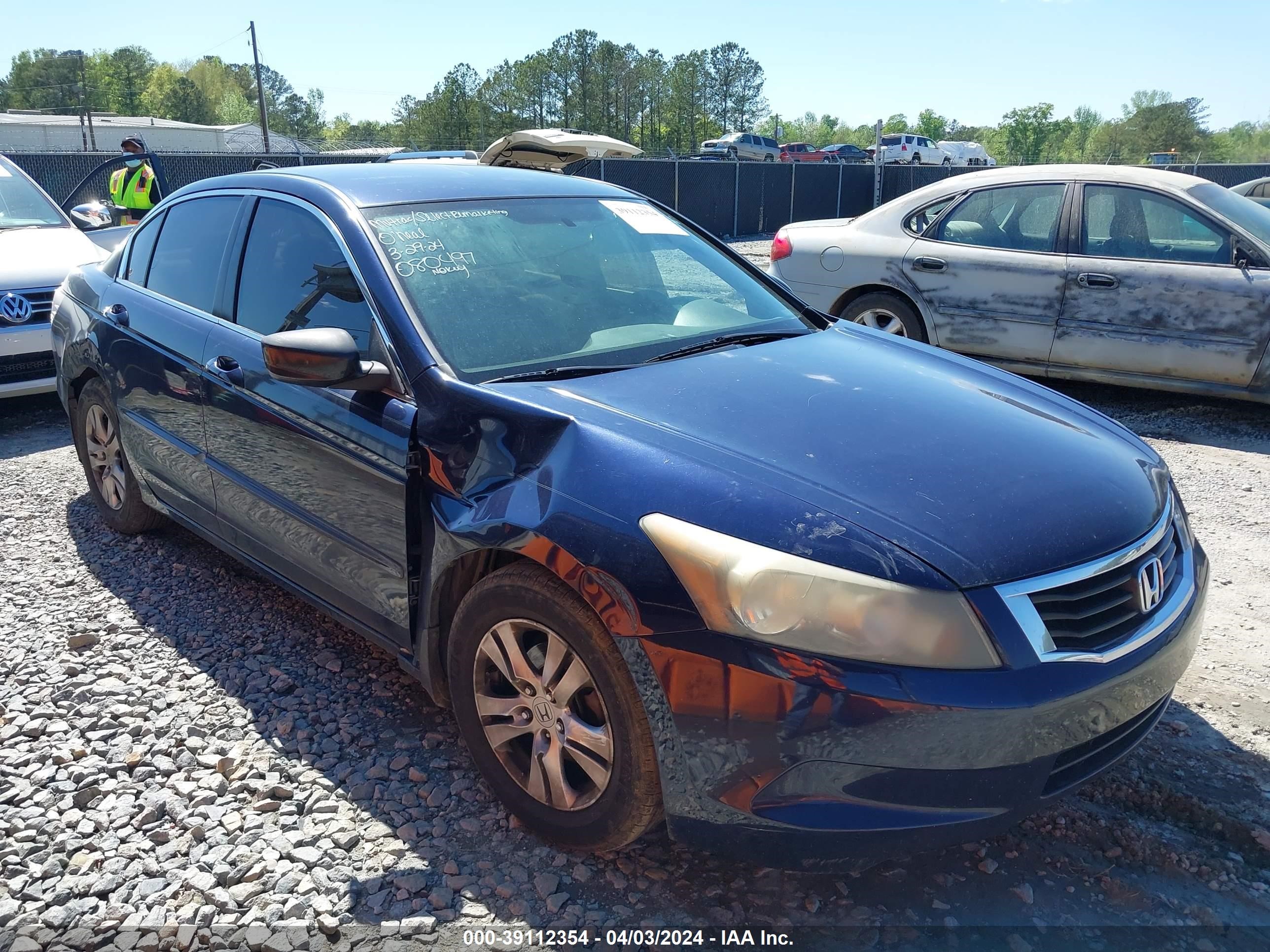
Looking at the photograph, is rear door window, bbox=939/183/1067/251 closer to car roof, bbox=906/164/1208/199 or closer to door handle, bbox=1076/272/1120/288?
car roof, bbox=906/164/1208/199

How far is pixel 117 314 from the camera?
168 inches

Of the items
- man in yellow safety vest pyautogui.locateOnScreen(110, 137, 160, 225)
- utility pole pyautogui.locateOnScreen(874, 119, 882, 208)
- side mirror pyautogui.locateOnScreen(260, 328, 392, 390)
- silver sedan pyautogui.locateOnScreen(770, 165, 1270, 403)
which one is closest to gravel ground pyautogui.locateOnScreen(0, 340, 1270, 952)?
side mirror pyautogui.locateOnScreen(260, 328, 392, 390)

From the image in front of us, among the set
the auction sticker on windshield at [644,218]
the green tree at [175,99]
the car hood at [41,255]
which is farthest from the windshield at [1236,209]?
Answer: the green tree at [175,99]

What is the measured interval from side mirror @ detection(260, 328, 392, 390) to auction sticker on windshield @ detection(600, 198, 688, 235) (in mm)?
1307

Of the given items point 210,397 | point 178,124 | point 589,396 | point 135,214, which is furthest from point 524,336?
point 178,124

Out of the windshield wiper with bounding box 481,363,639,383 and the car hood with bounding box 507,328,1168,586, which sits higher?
the windshield wiper with bounding box 481,363,639,383

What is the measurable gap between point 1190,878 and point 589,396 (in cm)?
189

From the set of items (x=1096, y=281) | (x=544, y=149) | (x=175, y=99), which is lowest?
(x=1096, y=281)

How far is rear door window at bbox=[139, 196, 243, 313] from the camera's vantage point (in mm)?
3771

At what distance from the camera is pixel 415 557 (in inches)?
109

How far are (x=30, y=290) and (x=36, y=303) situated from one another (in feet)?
0.28

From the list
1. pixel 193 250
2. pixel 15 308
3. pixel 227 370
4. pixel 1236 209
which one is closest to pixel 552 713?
pixel 227 370

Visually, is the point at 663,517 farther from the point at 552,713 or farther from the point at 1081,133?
the point at 1081,133

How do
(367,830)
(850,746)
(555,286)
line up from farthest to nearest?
(555,286)
(367,830)
(850,746)
